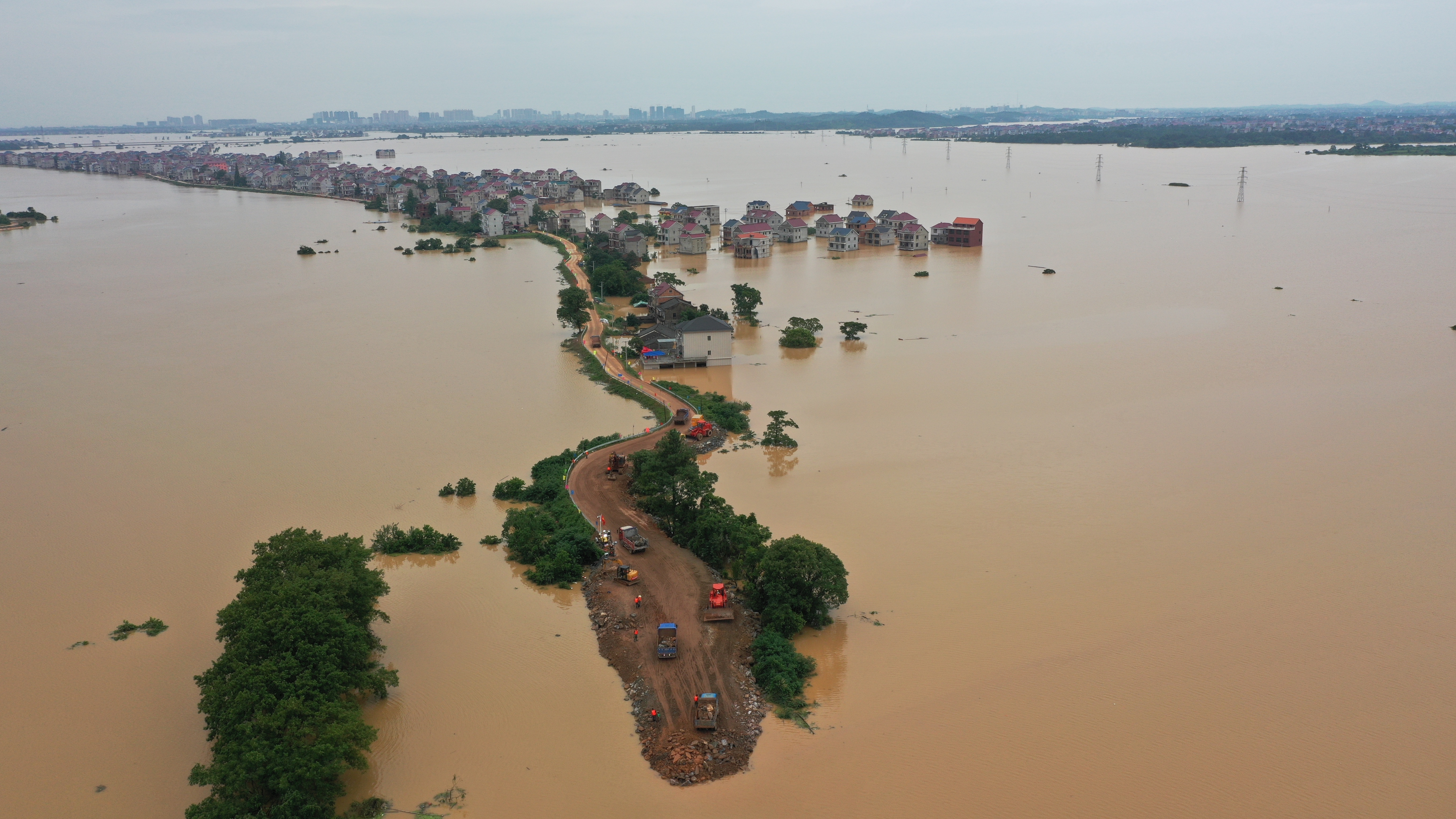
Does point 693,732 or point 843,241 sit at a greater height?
point 843,241

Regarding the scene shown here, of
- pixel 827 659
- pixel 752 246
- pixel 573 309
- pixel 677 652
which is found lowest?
pixel 827 659

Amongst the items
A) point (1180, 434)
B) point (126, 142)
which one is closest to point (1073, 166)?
point (1180, 434)

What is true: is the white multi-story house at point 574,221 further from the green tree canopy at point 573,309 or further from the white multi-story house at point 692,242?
the green tree canopy at point 573,309

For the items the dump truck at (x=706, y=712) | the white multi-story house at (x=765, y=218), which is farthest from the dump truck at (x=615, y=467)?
the white multi-story house at (x=765, y=218)

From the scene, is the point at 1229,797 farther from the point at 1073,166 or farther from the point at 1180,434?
the point at 1073,166

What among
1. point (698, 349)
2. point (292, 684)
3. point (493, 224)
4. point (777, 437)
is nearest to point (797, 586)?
point (292, 684)

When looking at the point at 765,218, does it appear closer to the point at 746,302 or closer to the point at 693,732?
the point at 746,302
